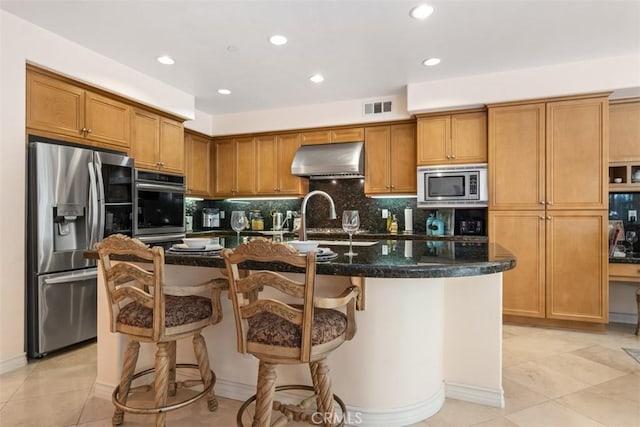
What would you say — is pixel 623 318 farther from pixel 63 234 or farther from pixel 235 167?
pixel 63 234

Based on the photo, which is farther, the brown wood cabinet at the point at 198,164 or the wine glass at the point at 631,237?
the brown wood cabinet at the point at 198,164

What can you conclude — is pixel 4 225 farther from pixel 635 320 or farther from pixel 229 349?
pixel 635 320

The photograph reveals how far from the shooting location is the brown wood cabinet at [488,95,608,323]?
3406 millimetres

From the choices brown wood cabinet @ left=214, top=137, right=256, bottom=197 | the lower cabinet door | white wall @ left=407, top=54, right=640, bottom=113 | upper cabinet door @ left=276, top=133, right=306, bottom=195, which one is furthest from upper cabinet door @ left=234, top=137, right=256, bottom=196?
the lower cabinet door

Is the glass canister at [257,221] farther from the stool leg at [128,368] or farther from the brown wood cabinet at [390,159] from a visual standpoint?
the stool leg at [128,368]

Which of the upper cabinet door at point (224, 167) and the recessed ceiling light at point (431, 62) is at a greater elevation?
the recessed ceiling light at point (431, 62)

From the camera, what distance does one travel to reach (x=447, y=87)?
3.82 metres

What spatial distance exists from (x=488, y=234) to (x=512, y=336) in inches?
39.9

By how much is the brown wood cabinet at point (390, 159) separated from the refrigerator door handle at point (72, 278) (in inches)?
119

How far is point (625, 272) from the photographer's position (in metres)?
3.44

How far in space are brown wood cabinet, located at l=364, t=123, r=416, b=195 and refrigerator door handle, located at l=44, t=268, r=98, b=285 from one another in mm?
3021

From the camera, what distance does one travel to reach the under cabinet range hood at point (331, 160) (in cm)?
436

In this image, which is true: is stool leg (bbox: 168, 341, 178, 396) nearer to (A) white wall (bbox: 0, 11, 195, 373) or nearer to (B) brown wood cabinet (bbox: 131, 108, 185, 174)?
(A) white wall (bbox: 0, 11, 195, 373)

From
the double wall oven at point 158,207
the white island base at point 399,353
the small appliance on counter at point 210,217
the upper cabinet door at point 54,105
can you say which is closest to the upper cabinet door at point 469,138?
the white island base at point 399,353
